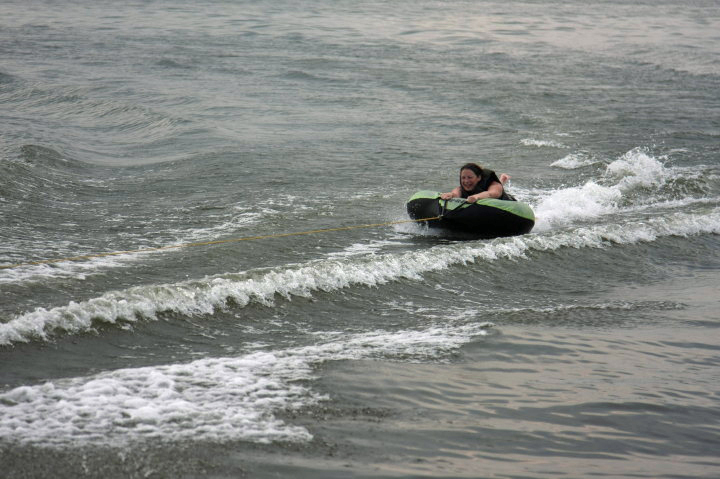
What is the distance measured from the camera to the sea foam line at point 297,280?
262 inches

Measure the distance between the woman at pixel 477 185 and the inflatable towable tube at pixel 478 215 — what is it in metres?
0.16

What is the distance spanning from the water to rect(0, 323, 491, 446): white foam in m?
0.02

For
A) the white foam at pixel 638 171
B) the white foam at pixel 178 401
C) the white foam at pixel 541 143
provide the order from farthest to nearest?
the white foam at pixel 541 143 → the white foam at pixel 638 171 → the white foam at pixel 178 401

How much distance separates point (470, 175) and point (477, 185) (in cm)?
23

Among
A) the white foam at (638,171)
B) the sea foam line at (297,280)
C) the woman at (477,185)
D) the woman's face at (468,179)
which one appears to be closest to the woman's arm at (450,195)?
the woman at (477,185)

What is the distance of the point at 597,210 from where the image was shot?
1239 centimetres

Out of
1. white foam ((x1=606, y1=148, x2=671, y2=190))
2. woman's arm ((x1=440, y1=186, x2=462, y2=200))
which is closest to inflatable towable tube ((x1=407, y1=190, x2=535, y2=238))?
woman's arm ((x1=440, y1=186, x2=462, y2=200))

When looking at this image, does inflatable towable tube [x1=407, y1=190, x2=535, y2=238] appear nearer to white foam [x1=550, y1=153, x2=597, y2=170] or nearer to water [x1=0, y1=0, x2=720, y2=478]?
water [x1=0, y1=0, x2=720, y2=478]

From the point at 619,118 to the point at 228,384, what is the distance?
1641 centimetres

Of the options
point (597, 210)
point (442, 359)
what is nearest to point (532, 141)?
point (597, 210)

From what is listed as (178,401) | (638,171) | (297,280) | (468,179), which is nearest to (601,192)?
(638,171)

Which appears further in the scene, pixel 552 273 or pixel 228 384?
pixel 552 273

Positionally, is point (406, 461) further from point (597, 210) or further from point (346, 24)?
point (346, 24)

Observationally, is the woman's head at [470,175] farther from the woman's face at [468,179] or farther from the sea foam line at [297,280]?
the sea foam line at [297,280]
